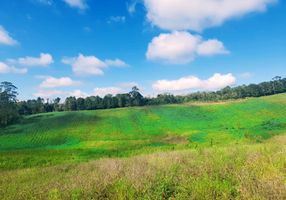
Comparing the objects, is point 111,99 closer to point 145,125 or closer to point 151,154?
point 145,125

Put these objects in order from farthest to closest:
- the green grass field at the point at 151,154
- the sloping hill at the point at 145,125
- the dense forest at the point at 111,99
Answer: the dense forest at the point at 111,99 → the sloping hill at the point at 145,125 → the green grass field at the point at 151,154

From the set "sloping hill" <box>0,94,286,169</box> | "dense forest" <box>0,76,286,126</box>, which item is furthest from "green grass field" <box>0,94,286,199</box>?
"dense forest" <box>0,76,286,126</box>

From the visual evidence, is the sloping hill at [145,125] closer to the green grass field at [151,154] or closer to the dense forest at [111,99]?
the green grass field at [151,154]

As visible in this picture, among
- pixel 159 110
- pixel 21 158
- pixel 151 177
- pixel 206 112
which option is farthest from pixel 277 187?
pixel 159 110

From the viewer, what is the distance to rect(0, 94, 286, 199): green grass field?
7324 mm

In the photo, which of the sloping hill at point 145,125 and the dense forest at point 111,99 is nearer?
the sloping hill at point 145,125

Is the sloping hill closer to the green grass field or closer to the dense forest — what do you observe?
the green grass field

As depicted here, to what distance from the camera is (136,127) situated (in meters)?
63.8

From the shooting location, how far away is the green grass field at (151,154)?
7.32 metres

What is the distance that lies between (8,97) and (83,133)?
55.0m

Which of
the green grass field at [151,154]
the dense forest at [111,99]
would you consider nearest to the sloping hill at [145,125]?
the green grass field at [151,154]

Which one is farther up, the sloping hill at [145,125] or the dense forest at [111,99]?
the dense forest at [111,99]

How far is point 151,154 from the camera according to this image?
21500 mm

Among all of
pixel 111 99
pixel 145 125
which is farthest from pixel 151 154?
pixel 111 99
